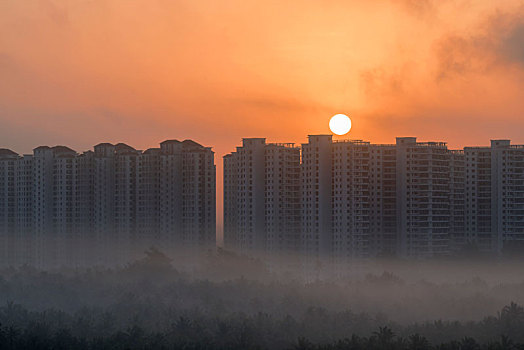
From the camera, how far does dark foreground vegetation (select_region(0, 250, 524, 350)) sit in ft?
148

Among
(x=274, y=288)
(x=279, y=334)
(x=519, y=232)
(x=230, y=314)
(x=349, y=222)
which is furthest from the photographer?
(x=519, y=232)

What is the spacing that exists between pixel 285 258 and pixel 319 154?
31.5 ft

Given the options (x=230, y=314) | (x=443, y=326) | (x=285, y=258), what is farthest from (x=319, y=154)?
(x=443, y=326)

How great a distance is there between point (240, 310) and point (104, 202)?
2829 cm

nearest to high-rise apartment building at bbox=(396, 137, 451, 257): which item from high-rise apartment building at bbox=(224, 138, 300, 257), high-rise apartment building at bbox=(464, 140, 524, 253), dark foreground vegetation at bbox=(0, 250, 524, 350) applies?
dark foreground vegetation at bbox=(0, 250, 524, 350)

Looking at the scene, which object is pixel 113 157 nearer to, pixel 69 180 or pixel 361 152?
pixel 69 180

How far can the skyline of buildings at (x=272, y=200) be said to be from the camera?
71312 mm

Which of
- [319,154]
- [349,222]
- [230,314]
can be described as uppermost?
[319,154]

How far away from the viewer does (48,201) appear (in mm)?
86250

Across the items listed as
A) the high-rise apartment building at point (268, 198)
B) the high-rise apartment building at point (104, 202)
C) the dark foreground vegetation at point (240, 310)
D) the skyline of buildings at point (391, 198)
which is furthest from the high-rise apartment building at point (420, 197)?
the high-rise apartment building at point (104, 202)

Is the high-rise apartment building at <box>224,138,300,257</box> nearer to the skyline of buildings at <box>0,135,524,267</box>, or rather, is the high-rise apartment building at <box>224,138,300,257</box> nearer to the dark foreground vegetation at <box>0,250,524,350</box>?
the skyline of buildings at <box>0,135,524,267</box>

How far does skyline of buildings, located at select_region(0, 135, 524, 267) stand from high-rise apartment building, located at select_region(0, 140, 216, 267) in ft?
0.34

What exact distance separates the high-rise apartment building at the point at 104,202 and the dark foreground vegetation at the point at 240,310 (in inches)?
222

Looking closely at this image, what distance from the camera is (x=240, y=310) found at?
59375 mm
